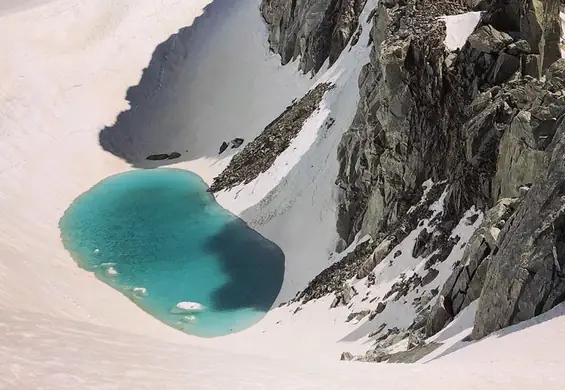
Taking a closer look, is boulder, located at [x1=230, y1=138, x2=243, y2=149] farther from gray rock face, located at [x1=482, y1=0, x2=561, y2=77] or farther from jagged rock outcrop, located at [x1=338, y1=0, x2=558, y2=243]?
gray rock face, located at [x1=482, y1=0, x2=561, y2=77]

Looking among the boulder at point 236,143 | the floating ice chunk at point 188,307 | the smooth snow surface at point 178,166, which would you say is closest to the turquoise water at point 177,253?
the floating ice chunk at point 188,307

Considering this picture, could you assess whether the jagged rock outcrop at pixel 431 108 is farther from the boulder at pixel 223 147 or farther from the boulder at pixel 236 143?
the boulder at pixel 223 147

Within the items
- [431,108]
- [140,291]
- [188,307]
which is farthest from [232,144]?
[431,108]

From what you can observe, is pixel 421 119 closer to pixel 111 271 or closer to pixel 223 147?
pixel 111 271

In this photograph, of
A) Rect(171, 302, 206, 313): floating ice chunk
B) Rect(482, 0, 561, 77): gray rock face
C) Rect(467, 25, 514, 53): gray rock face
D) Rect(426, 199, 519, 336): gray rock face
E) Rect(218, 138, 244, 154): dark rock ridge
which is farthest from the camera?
Rect(218, 138, 244, 154): dark rock ridge

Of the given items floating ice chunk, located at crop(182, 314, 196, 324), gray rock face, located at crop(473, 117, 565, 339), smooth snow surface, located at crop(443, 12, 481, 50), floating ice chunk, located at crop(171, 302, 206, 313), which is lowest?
gray rock face, located at crop(473, 117, 565, 339)

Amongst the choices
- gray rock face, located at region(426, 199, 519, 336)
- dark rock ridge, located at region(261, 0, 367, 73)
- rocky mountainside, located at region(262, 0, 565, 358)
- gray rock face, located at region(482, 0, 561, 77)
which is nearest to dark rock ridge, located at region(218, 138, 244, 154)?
dark rock ridge, located at region(261, 0, 367, 73)

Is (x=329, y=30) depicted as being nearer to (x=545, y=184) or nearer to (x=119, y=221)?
(x=119, y=221)
